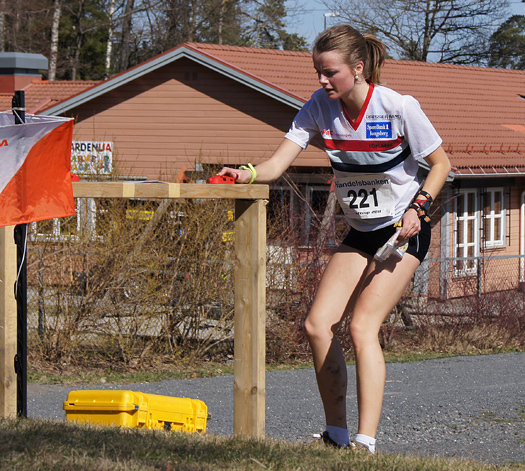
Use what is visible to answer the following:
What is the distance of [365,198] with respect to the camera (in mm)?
3945

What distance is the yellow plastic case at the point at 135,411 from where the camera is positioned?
5102mm

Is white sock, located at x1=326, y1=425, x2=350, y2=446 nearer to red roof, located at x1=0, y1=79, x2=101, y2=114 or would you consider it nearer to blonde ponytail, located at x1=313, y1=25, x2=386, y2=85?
blonde ponytail, located at x1=313, y1=25, x2=386, y2=85

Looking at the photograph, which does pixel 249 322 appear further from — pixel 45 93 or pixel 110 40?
pixel 110 40

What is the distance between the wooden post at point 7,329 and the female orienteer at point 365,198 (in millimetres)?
1962

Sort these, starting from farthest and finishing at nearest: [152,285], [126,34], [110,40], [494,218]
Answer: [110,40] → [126,34] → [494,218] → [152,285]

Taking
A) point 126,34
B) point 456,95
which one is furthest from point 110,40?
point 456,95

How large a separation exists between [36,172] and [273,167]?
1.31 metres

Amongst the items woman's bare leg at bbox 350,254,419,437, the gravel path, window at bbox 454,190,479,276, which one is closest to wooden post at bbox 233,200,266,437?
woman's bare leg at bbox 350,254,419,437

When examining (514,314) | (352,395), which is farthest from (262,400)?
(514,314)

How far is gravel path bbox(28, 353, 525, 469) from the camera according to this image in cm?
671

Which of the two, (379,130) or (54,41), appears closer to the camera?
(379,130)

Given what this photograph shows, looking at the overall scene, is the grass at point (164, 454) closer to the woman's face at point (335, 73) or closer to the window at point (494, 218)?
the woman's face at point (335, 73)

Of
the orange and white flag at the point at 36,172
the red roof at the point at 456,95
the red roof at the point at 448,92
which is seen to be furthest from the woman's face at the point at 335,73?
the red roof at the point at 448,92

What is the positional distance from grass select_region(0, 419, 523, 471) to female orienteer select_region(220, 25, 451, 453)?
0.87 feet
